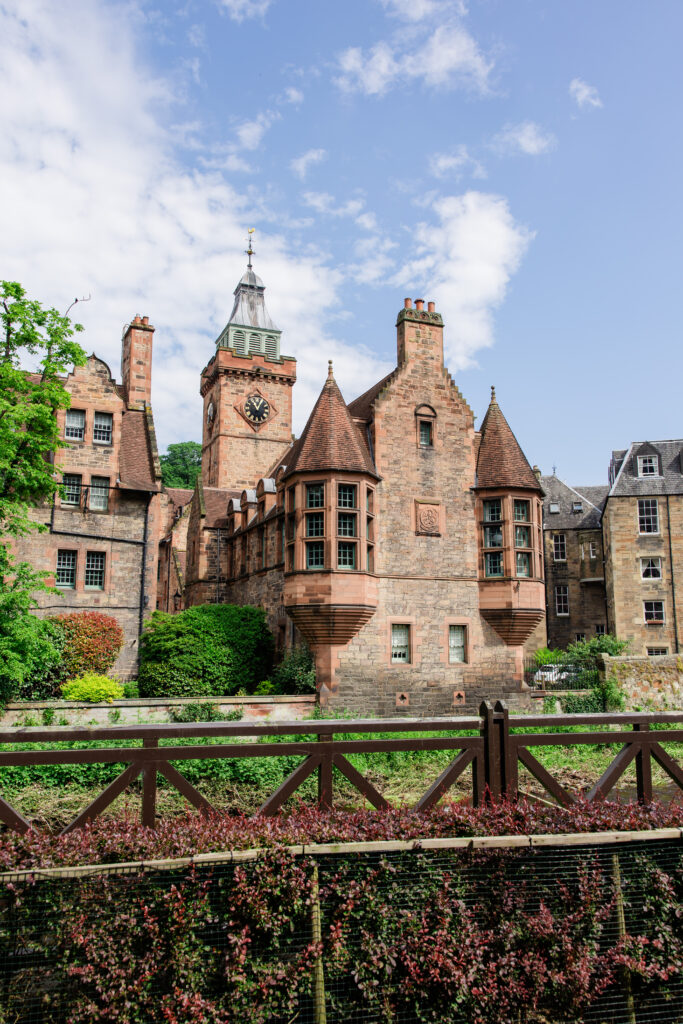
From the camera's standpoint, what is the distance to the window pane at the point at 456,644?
27689 mm

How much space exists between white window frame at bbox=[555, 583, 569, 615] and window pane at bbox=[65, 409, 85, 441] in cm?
3307

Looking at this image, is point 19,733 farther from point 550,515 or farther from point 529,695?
point 550,515

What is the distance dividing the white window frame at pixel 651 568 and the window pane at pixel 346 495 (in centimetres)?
2454

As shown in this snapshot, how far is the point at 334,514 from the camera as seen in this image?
25734mm

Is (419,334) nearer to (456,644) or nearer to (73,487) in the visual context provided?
(456,644)

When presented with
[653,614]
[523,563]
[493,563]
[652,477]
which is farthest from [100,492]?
[652,477]

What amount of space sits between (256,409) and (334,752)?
4544 centimetres

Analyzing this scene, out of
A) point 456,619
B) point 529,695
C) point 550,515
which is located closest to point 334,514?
point 456,619

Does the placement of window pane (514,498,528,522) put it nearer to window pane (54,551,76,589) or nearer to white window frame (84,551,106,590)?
white window frame (84,551,106,590)

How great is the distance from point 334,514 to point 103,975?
20.0m

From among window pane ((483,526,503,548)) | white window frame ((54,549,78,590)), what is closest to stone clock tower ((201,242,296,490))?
white window frame ((54,549,78,590))

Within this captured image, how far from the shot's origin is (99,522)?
29.6 meters

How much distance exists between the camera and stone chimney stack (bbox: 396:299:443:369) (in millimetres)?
28609

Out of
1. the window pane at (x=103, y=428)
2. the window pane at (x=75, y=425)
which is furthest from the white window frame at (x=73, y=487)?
the window pane at (x=103, y=428)
